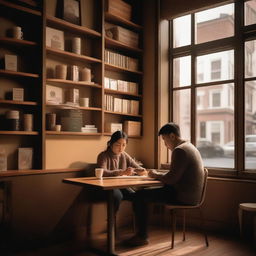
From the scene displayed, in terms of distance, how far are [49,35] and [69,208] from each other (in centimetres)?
210

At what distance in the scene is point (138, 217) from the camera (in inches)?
137

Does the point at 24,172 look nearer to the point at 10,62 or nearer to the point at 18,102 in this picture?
the point at 18,102

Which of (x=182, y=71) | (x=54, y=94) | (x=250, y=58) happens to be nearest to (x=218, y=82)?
(x=250, y=58)

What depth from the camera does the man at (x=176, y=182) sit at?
3.07 meters

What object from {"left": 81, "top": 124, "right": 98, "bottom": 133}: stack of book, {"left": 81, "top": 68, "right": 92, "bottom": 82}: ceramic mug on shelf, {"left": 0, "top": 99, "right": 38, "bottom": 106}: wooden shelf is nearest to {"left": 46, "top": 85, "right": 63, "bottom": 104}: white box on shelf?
{"left": 0, "top": 99, "right": 38, "bottom": 106}: wooden shelf

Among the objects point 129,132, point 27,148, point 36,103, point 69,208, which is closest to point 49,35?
point 36,103

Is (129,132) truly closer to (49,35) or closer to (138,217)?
(138,217)

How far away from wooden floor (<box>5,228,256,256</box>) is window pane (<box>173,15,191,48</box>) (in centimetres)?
281

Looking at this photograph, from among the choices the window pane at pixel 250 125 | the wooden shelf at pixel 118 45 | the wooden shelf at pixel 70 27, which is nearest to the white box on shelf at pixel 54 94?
the wooden shelf at pixel 70 27

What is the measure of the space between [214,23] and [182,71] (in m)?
0.82

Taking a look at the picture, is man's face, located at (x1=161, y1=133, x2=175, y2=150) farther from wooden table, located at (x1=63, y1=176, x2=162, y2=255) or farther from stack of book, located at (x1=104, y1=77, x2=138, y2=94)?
stack of book, located at (x1=104, y1=77, x2=138, y2=94)

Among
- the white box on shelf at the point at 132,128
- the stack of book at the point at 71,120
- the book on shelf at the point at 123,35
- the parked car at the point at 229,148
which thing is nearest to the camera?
the stack of book at the point at 71,120

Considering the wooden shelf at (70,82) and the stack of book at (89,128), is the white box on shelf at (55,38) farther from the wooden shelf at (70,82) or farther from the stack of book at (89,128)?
the stack of book at (89,128)

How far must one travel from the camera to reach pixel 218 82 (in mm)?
4188
